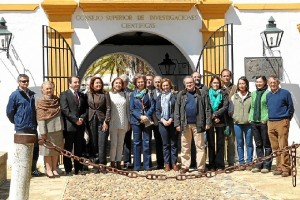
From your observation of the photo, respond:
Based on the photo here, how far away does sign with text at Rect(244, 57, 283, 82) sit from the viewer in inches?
456

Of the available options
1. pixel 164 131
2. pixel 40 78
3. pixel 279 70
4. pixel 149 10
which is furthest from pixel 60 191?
pixel 279 70

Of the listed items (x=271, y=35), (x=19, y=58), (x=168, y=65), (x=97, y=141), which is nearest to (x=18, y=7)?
(x=19, y=58)

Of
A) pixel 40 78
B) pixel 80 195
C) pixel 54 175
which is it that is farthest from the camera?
pixel 40 78

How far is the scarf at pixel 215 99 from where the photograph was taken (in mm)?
10141

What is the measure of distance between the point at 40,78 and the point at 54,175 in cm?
230

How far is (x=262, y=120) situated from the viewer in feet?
32.4

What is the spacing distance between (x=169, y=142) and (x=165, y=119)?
0.45 metres

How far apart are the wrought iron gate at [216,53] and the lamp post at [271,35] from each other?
0.71m

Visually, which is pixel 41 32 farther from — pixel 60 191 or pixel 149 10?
pixel 60 191

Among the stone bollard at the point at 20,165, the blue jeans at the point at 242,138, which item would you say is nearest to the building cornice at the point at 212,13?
the blue jeans at the point at 242,138

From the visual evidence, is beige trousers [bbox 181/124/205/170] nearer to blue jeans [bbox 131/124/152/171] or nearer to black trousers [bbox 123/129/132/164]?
blue jeans [bbox 131/124/152/171]

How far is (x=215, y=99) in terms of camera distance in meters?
10.1

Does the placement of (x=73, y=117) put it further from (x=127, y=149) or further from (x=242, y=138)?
(x=242, y=138)

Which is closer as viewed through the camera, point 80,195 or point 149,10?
point 80,195
